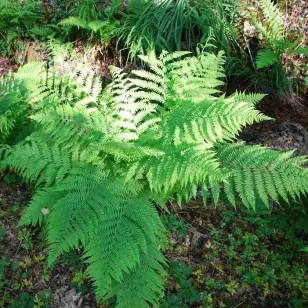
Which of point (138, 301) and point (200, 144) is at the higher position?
point (200, 144)

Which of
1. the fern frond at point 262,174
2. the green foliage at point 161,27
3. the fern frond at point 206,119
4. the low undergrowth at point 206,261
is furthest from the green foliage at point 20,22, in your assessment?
the fern frond at point 262,174

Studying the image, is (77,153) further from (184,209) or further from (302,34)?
(302,34)

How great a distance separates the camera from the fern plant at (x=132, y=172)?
8.42 ft

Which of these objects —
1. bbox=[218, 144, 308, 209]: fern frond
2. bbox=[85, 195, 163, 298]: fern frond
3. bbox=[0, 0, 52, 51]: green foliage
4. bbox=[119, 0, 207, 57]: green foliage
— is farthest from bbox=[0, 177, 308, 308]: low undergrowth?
bbox=[0, 0, 52, 51]: green foliage

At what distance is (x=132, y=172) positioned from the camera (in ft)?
9.23

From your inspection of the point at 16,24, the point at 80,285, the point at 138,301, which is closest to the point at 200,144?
the point at 138,301

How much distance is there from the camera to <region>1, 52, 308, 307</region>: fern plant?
2.57 metres

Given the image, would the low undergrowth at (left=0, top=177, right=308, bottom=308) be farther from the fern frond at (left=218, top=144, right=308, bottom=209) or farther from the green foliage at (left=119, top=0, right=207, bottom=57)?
the green foliage at (left=119, top=0, right=207, bottom=57)

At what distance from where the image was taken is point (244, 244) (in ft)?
11.1

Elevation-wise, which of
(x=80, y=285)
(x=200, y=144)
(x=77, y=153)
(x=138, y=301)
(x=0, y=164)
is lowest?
(x=80, y=285)

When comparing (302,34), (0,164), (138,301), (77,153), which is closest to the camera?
(138,301)

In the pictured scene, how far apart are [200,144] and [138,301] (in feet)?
4.11

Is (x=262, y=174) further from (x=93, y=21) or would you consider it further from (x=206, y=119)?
(x=93, y=21)

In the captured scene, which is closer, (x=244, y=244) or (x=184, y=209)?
(x=244, y=244)
